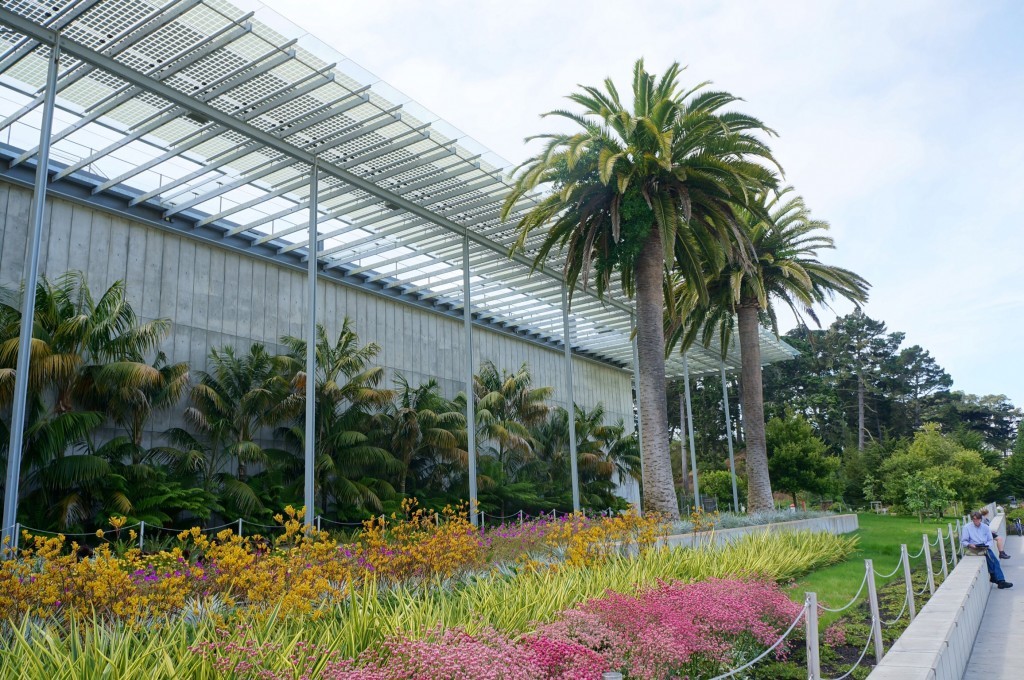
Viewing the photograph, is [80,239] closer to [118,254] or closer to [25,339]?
[118,254]

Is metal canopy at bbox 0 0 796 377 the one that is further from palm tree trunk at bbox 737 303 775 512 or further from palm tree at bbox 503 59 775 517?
palm tree trunk at bbox 737 303 775 512

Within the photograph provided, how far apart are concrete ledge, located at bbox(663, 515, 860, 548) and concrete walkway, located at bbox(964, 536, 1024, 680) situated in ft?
Answer: 12.3

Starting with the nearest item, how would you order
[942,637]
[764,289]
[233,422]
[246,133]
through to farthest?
[942,637], [246,133], [233,422], [764,289]

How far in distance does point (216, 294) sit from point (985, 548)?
58.4ft

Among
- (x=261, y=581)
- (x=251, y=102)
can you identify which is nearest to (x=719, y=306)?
(x=251, y=102)

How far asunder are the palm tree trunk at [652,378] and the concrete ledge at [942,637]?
670 cm

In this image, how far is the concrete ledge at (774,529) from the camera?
13.8 m

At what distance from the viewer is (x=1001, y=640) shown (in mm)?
9477

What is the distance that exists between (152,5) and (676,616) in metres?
10.7

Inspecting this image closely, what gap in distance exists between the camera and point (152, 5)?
37.0 feet

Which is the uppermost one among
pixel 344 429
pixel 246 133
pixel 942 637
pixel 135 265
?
pixel 246 133

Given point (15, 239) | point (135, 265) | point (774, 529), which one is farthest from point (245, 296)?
point (774, 529)

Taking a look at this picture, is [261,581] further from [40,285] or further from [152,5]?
[40,285]

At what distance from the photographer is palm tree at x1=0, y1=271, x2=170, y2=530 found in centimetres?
1453
